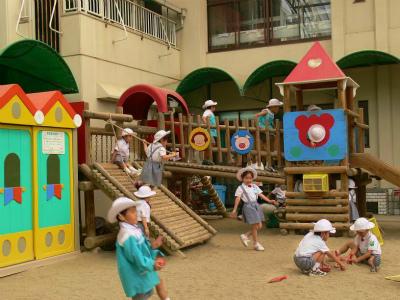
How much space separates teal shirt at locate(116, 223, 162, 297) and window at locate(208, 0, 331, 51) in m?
13.5

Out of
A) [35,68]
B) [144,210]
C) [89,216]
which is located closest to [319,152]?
[144,210]

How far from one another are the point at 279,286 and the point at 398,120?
34.0ft

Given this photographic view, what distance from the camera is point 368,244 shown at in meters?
8.25

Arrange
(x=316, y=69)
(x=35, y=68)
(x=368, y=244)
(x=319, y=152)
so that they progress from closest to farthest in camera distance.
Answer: (x=368, y=244) < (x=319, y=152) < (x=316, y=69) < (x=35, y=68)

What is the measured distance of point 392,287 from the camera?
7074 millimetres

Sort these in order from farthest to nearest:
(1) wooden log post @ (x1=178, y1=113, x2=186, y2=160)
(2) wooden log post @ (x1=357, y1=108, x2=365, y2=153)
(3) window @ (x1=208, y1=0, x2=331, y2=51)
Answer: (3) window @ (x1=208, y1=0, x2=331, y2=51), (2) wooden log post @ (x1=357, y1=108, x2=365, y2=153), (1) wooden log post @ (x1=178, y1=113, x2=186, y2=160)

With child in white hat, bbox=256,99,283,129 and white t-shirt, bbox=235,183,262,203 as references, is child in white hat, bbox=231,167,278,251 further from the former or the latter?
child in white hat, bbox=256,99,283,129

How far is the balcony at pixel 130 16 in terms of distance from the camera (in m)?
14.3

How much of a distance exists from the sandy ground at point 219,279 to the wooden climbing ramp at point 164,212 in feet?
0.92

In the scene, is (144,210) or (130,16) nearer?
(144,210)

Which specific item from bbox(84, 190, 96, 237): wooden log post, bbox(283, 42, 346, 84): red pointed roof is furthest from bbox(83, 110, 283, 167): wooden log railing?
bbox(84, 190, 96, 237): wooden log post

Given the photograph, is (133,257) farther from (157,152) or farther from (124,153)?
(124,153)

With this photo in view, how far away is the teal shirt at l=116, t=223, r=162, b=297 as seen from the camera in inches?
193

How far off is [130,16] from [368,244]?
10.7 meters
